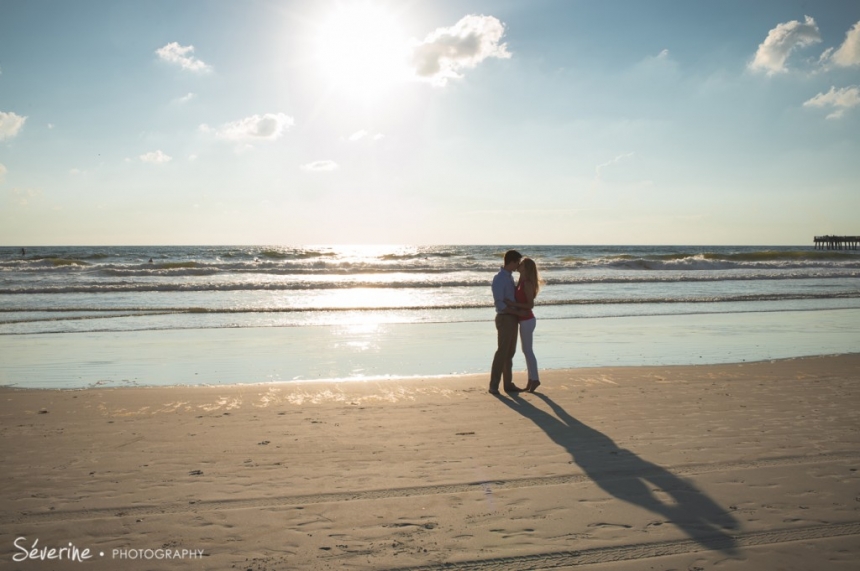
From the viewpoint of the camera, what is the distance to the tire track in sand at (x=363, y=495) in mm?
4562

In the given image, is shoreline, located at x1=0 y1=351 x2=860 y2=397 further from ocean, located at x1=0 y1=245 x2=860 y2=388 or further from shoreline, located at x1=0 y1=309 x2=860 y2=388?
ocean, located at x1=0 y1=245 x2=860 y2=388

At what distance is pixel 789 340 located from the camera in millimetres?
13969

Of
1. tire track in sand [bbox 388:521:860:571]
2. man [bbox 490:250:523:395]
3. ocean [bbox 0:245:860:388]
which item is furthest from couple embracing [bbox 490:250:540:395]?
tire track in sand [bbox 388:521:860:571]

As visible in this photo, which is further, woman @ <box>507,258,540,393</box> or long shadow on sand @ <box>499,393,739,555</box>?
woman @ <box>507,258,540,393</box>

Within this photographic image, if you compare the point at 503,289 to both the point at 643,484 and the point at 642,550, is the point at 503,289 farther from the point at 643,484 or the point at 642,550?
the point at 642,550

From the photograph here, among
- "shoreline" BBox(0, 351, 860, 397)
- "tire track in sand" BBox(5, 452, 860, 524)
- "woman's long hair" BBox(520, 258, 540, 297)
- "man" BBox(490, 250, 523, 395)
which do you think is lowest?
"shoreline" BBox(0, 351, 860, 397)

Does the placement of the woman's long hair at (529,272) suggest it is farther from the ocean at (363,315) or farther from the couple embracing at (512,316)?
the ocean at (363,315)

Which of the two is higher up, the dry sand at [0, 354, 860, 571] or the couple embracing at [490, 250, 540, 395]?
the couple embracing at [490, 250, 540, 395]

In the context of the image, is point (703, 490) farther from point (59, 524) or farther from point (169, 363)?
point (169, 363)

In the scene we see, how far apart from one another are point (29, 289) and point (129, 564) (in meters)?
29.8

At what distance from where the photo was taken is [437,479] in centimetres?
522

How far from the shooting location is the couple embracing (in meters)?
9.00

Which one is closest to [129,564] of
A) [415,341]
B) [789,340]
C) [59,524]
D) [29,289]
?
[59,524]

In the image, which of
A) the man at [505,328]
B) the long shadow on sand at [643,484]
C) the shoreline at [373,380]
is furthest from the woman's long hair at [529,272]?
the long shadow on sand at [643,484]
